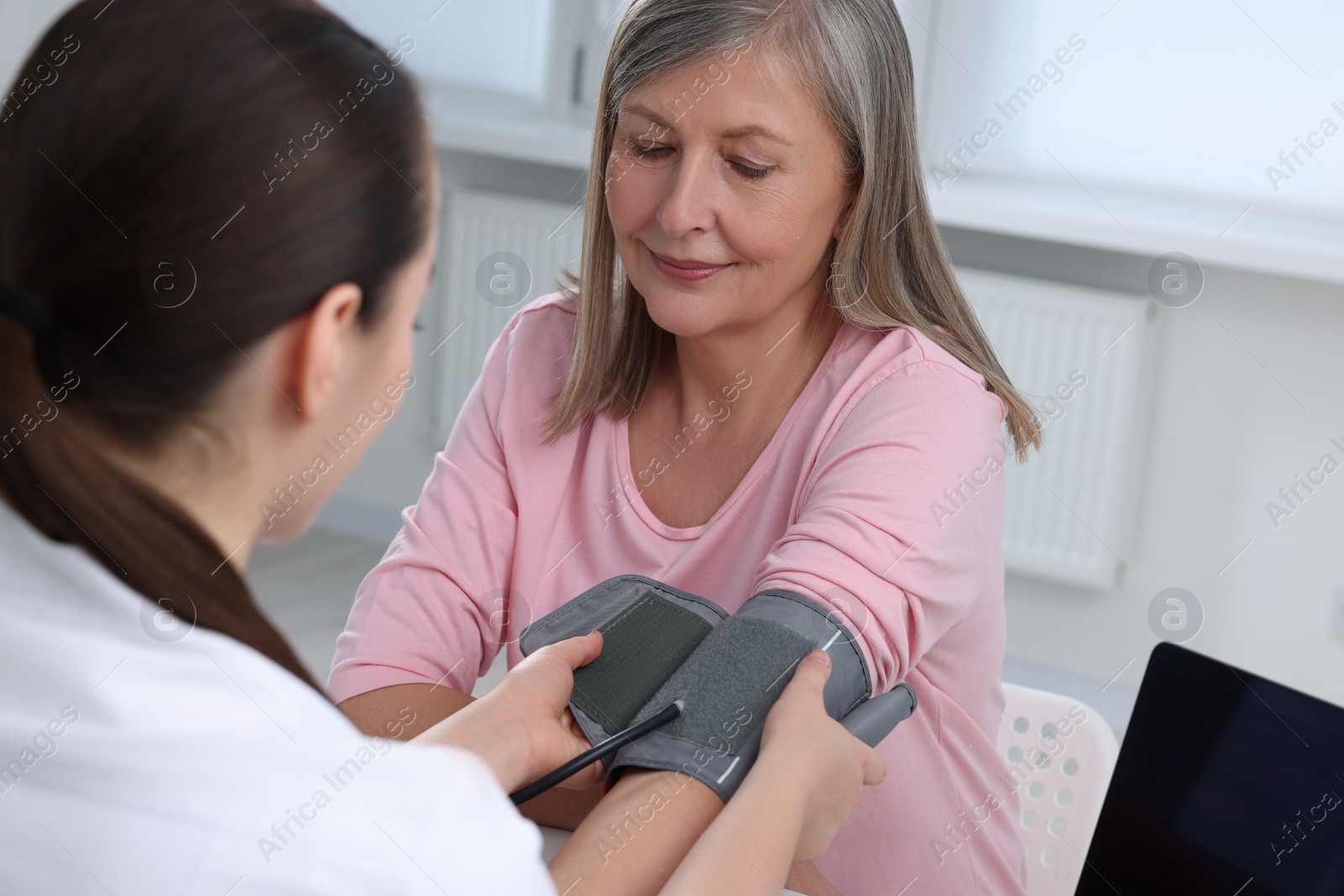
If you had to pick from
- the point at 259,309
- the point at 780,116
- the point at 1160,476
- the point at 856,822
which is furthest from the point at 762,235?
the point at 1160,476

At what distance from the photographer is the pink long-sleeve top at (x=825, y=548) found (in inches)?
40.4

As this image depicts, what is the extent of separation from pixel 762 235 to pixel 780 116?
11 centimetres

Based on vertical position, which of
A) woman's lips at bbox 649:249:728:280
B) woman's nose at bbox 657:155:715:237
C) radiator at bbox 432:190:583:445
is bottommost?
radiator at bbox 432:190:583:445

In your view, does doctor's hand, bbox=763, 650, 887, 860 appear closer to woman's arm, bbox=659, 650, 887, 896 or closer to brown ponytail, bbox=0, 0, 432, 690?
woman's arm, bbox=659, 650, 887, 896

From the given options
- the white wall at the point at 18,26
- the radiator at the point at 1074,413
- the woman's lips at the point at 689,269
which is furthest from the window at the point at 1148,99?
the white wall at the point at 18,26

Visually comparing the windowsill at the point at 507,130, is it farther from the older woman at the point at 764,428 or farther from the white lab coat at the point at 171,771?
the white lab coat at the point at 171,771

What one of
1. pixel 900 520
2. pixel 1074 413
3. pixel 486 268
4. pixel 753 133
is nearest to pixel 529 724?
pixel 900 520

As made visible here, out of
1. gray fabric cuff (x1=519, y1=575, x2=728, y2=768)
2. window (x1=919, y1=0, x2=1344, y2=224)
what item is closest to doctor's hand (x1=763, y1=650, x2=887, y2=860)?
gray fabric cuff (x1=519, y1=575, x2=728, y2=768)

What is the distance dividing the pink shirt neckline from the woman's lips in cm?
14

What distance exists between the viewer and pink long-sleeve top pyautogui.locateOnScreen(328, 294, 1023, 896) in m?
1.03

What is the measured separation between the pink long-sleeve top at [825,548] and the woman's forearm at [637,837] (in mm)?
188

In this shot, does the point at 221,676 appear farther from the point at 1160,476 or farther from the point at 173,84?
the point at 1160,476

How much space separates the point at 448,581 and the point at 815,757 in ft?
1.72

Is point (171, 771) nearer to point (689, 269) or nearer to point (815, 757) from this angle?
point (815, 757)
